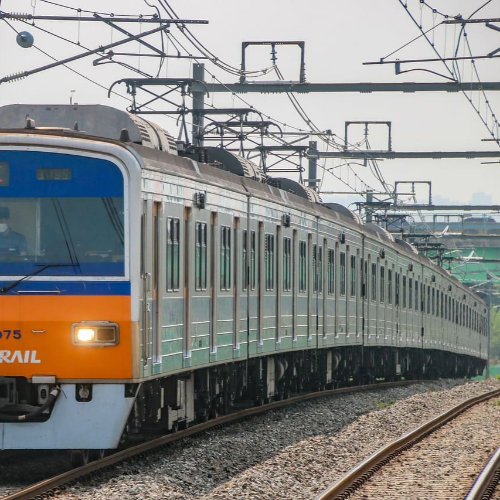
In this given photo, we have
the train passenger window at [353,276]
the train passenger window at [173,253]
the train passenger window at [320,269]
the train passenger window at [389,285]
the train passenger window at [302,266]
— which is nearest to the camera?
the train passenger window at [173,253]

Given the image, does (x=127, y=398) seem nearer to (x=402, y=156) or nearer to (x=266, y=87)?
(x=266, y=87)

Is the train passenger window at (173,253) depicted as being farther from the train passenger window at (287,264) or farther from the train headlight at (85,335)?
the train passenger window at (287,264)

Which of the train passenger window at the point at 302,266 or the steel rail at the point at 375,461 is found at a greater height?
the train passenger window at the point at 302,266

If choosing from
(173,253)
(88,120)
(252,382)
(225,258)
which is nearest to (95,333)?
(173,253)

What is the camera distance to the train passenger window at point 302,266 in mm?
17516

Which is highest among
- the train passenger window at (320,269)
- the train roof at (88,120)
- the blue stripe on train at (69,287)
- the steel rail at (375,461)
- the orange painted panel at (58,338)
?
the train roof at (88,120)

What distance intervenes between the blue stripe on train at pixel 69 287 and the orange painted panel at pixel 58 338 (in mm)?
42

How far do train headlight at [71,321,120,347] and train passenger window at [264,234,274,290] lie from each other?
5.73 metres

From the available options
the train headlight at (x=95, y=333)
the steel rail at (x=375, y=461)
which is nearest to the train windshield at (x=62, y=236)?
the train headlight at (x=95, y=333)

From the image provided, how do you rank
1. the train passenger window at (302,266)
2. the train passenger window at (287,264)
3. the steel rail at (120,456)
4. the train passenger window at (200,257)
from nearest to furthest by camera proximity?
the steel rail at (120,456) < the train passenger window at (200,257) < the train passenger window at (287,264) < the train passenger window at (302,266)

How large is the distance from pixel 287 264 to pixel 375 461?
543 centimetres

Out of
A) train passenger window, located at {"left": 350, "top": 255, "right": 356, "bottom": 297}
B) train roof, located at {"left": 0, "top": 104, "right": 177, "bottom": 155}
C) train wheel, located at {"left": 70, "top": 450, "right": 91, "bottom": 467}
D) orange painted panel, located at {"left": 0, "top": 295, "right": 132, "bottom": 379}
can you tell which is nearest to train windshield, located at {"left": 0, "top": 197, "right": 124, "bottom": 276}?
orange painted panel, located at {"left": 0, "top": 295, "right": 132, "bottom": 379}

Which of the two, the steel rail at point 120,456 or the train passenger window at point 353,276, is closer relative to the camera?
the steel rail at point 120,456

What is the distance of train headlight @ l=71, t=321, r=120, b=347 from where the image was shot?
9.62 metres
